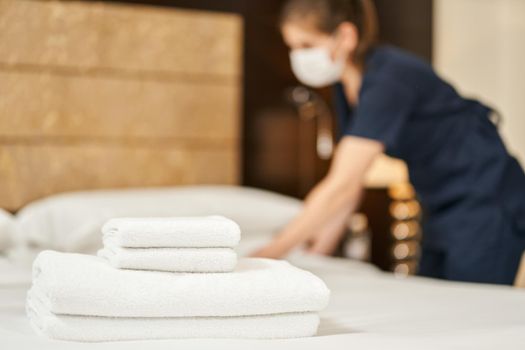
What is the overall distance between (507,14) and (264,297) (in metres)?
2.93

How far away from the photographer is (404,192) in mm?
3307

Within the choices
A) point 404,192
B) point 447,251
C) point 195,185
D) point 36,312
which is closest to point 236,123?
point 195,185

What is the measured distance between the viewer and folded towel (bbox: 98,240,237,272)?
1.20 m

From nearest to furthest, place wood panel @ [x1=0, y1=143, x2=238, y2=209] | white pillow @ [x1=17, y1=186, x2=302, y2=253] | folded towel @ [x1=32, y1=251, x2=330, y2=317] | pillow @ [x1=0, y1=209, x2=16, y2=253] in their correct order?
folded towel @ [x1=32, y1=251, x2=330, y2=317]
pillow @ [x1=0, y1=209, x2=16, y2=253]
white pillow @ [x1=17, y1=186, x2=302, y2=253]
wood panel @ [x1=0, y1=143, x2=238, y2=209]

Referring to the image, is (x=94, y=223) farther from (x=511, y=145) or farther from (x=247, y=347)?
(x=511, y=145)

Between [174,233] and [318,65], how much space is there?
3.64 feet

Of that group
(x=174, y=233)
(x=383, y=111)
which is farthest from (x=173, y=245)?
(x=383, y=111)

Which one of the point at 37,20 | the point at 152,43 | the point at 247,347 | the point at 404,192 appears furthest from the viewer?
the point at 404,192

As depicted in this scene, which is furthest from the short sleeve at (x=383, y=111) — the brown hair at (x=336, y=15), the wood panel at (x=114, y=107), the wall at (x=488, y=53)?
the wall at (x=488, y=53)

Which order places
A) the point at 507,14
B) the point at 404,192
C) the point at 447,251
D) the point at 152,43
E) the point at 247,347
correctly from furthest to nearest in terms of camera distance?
1. the point at 507,14
2. the point at 404,192
3. the point at 152,43
4. the point at 447,251
5. the point at 247,347

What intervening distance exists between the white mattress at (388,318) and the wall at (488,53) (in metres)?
1.73

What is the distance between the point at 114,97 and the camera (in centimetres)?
280

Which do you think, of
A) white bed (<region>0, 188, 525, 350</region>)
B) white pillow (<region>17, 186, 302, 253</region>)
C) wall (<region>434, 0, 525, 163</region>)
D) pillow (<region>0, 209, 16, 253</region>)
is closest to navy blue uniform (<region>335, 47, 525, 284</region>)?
white bed (<region>0, 188, 525, 350</region>)

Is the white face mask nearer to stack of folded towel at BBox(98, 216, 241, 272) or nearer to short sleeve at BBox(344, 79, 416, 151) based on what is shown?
short sleeve at BBox(344, 79, 416, 151)
